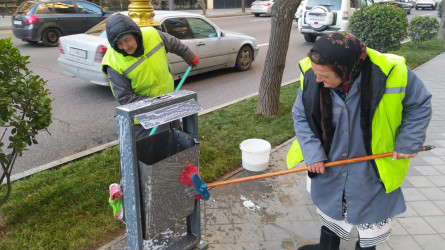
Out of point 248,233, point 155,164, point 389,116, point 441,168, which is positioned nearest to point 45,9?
point 248,233

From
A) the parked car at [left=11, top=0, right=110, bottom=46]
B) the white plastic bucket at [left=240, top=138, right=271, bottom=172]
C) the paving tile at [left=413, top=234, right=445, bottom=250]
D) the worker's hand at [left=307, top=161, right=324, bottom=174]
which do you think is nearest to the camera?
the worker's hand at [left=307, top=161, right=324, bottom=174]

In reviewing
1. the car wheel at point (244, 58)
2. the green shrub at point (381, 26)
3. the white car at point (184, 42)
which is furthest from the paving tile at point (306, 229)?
the green shrub at point (381, 26)

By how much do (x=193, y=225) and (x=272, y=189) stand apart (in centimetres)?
126

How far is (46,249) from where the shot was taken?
2.83 metres

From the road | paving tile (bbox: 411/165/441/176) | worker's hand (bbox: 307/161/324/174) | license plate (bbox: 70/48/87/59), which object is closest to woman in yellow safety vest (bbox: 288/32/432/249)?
worker's hand (bbox: 307/161/324/174)

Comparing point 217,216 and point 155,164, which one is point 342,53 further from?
point 217,216

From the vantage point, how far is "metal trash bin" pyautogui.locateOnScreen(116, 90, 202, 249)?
205cm

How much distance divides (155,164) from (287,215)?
1.67 m

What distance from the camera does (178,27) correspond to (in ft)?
24.5

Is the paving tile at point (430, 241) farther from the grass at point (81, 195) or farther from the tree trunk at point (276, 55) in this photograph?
the tree trunk at point (276, 55)

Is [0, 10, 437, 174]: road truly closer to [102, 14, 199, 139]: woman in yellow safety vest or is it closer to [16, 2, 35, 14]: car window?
[16, 2, 35, 14]: car window

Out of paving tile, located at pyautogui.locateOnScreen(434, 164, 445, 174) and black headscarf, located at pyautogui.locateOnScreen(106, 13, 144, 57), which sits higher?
black headscarf, located at pyautogui.locateOnScreen(106, 13, 144, 57)

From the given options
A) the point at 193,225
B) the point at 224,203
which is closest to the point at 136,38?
the point at 193,225

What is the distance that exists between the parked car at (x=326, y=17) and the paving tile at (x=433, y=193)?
9.76 metres
